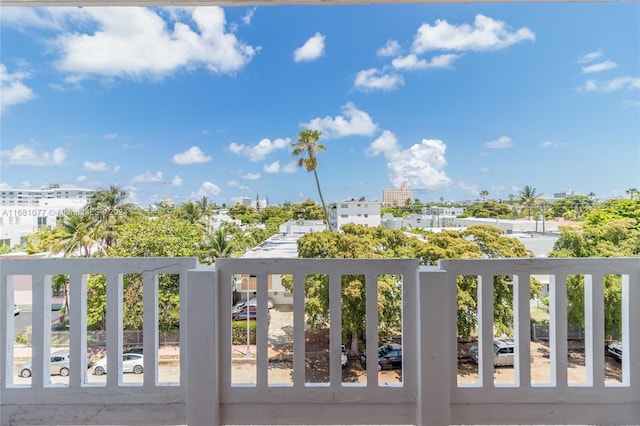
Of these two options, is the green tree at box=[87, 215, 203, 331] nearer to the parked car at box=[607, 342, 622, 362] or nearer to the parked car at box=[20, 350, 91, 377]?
the parked car at box=[20, 350, 91, 377]

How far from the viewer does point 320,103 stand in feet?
10.1

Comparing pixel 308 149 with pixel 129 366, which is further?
pixel 308 149

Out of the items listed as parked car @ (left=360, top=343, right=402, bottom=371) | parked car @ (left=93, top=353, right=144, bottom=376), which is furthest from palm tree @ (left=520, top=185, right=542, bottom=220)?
parked car @ (left=93, top=353, right=144, bottom=376)

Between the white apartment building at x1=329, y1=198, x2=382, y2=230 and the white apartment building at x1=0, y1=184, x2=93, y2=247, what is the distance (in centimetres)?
201

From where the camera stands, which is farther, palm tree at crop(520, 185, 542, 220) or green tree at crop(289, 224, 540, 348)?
palm tree at crop(520, 185, 542, 220)

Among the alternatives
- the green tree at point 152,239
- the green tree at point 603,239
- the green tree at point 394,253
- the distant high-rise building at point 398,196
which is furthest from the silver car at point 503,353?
the green tree at point 152,239

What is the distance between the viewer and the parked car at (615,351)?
1.18m

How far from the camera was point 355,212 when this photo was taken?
263 centimetres

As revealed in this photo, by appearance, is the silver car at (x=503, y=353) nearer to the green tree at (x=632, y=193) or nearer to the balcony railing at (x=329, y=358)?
the balcony railing at (x=329, y=358)

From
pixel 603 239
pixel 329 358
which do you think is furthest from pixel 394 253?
pixel 329 358

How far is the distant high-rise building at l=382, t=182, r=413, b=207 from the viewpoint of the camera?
251cm

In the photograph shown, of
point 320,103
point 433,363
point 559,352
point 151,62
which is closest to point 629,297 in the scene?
point 559,352

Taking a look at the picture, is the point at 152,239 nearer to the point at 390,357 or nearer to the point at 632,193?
the point at 390,357

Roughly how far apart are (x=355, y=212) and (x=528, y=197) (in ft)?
4.33
